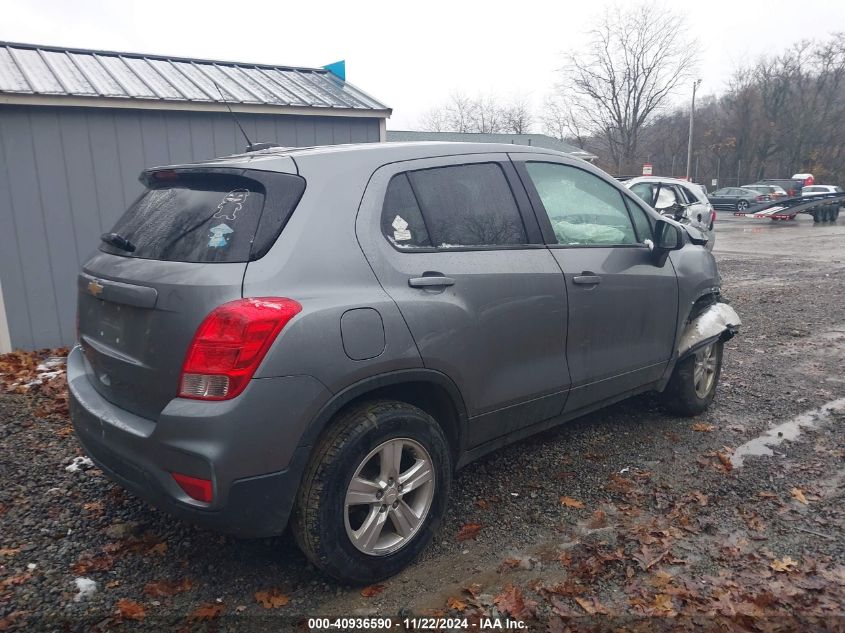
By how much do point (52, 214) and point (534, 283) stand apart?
5.70 m

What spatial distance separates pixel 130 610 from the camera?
267 centimetres

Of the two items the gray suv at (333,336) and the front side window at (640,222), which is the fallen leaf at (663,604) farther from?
the front side window at (640,222)

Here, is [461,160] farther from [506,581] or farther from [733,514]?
[733,514]

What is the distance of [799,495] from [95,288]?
3801 mm

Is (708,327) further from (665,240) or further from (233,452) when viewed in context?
(233,452)

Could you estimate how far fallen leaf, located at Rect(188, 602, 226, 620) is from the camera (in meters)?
2.63

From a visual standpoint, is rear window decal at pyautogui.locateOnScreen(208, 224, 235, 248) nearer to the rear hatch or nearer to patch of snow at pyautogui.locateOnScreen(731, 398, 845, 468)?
the rear hatch

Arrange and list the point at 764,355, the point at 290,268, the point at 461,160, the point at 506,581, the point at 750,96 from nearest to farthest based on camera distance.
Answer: the point at 290,268 → the point at 506,581 → the point at 461,160 → the point at 764,355 → the point at 750,96

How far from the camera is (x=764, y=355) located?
655 centimetres

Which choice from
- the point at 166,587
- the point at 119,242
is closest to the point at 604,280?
the point at 119,242

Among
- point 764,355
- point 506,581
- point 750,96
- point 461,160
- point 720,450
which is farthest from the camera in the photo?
point 750,96

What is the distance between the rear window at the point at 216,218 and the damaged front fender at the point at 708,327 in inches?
120

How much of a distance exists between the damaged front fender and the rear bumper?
9.84 feet

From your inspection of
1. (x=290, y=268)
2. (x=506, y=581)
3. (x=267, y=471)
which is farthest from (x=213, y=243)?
(x=506, y=581)
